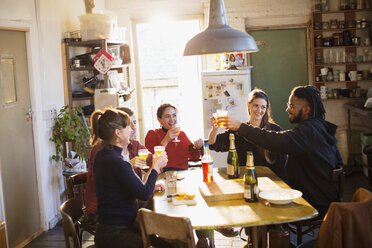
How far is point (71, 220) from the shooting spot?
2.53 metres

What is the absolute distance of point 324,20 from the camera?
6574 mm

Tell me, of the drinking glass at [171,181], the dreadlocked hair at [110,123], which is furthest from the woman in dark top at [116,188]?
the drinking glass at [171,181]

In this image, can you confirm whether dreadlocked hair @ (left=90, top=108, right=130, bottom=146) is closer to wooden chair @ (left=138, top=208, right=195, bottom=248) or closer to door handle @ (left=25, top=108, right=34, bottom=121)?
wooden chair @ (left=138, top=208, right=195, bottom=248)

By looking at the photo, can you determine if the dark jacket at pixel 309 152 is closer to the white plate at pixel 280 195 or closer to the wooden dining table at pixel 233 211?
the wooden dining table at pixel 233 211

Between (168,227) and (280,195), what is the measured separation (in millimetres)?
796

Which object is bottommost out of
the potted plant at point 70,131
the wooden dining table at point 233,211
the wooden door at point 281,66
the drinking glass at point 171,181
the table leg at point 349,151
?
the table leg at point 349,151

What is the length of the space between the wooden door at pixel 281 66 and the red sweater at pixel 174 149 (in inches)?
117

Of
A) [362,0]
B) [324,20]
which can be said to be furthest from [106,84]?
[362,0]

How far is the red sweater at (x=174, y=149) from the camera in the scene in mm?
4055

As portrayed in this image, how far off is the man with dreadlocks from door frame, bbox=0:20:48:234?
2.19 metres

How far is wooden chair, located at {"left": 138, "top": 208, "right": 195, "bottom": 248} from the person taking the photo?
2.19 m

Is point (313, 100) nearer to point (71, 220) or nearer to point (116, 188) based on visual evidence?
point (116, 188)

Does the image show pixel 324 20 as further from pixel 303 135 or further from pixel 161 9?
pixel 303 135

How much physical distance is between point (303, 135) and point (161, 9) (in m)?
3.94
